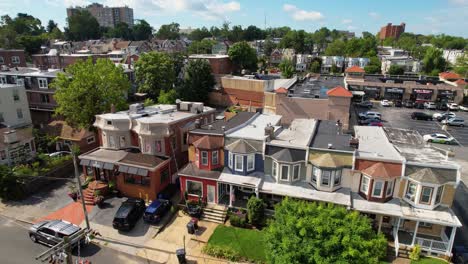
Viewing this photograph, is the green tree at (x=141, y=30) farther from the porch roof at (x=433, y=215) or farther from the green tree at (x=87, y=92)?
the porch roof at (x=433, y=215)

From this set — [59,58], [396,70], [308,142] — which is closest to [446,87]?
[396,70]

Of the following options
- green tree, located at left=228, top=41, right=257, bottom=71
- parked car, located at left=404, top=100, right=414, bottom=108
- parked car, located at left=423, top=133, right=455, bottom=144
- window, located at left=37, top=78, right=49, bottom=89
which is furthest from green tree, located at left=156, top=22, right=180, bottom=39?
parked car, located at left=423, top=133, right=455, bottom=144

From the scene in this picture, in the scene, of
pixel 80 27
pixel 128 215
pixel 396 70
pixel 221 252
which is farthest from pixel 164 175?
pixel 80 27

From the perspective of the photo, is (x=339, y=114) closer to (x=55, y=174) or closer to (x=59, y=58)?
(x=55, y=174)

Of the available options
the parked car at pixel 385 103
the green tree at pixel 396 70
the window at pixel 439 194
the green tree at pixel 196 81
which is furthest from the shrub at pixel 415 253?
the green tree at pixel 396 70

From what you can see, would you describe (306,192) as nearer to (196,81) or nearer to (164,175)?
(164,175)

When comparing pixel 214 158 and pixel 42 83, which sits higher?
pixel 42 83
